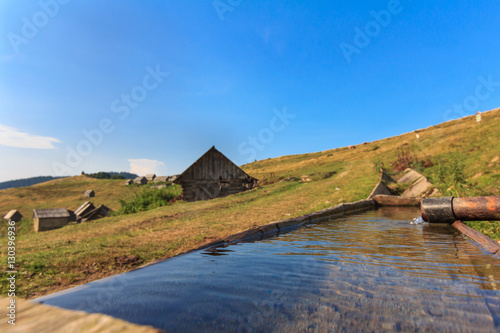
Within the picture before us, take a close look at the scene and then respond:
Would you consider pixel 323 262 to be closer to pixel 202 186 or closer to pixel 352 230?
pixel 352 230

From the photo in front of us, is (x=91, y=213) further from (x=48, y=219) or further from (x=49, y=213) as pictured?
(x=48, y=219)

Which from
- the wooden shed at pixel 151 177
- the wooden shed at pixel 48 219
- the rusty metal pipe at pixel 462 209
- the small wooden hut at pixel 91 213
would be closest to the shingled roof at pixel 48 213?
the wooden shed at pixel 48 219

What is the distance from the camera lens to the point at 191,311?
2898mm

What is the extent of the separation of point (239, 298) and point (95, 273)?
3169mm

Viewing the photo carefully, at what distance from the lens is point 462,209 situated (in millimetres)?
4742

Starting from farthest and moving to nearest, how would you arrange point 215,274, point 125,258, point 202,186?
point 202,186, point 125,258, point 215,274

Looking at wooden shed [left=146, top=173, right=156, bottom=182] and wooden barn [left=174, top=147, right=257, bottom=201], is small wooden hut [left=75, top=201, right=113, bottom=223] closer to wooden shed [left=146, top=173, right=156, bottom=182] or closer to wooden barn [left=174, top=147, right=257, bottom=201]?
wooden barn [left=174, top=147, right=257, bottom=201]

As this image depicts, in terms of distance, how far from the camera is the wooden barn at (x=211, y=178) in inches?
1064

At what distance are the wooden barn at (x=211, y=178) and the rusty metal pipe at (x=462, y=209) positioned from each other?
2344 centimetres

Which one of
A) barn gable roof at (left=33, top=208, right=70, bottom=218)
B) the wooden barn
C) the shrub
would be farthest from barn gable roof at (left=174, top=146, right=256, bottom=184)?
barn gable roof at (left=33, top=208, right=70, bottom=218)

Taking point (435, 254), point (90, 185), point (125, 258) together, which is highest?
point (90, 185)

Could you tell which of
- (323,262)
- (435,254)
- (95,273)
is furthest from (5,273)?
(435,254)

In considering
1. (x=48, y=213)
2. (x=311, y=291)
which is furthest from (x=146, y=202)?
(x=311, y=291)

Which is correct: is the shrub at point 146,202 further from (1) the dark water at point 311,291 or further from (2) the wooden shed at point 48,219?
(1) the dark water at point 311,291
